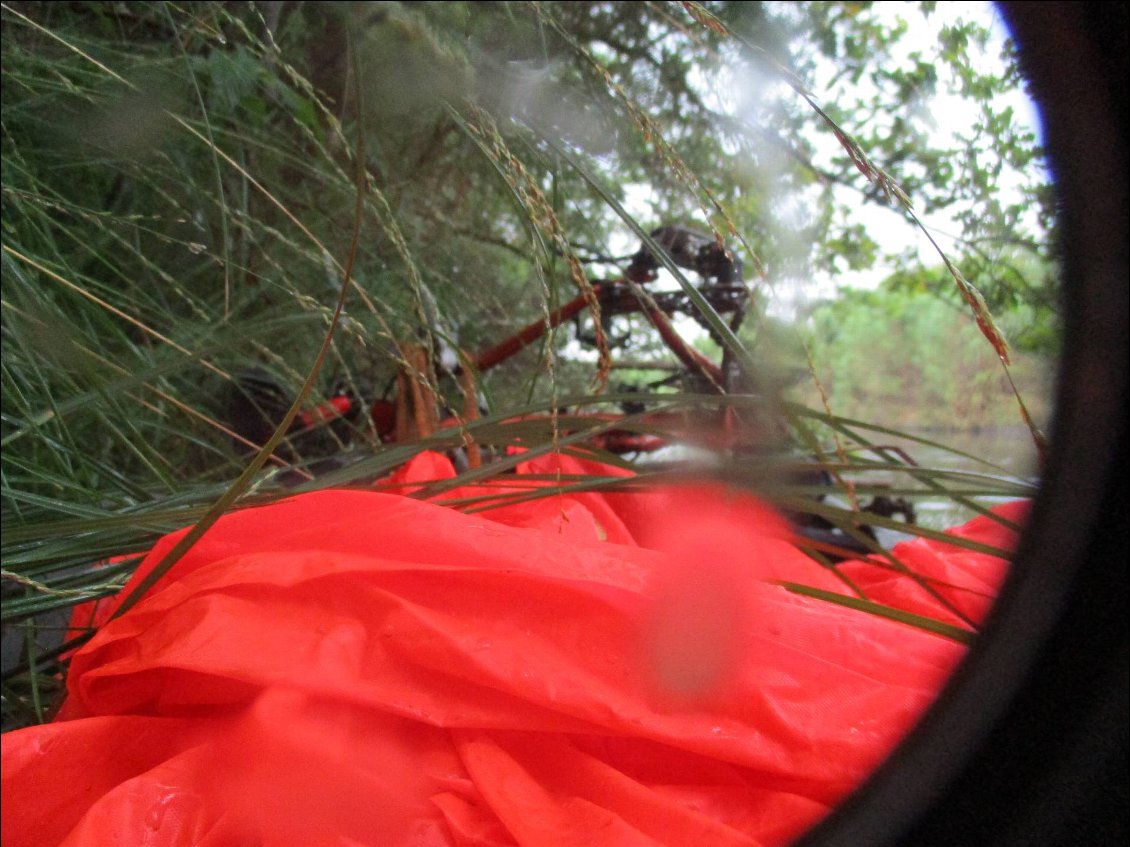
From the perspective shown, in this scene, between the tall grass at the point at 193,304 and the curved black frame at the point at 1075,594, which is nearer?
the curved black frame at the point at 1075,594

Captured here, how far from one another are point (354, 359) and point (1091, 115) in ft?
3.70

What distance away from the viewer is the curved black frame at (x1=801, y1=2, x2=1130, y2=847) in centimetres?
31

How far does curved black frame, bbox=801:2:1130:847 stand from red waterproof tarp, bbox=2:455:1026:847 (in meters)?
0.08

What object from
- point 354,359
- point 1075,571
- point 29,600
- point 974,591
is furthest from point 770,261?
point 354,359

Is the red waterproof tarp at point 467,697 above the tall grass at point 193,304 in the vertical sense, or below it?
below

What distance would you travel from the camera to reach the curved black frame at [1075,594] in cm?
31

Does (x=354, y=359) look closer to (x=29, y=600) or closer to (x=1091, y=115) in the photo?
(x=29, y=600)

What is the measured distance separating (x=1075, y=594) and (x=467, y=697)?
1.05ft

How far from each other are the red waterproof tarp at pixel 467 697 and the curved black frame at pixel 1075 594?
79 mm

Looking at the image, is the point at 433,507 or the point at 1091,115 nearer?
the point at 1091,115

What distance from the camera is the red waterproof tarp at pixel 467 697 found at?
41cm

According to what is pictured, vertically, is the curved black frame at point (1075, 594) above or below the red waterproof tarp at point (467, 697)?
above

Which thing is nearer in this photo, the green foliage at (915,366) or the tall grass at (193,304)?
the green foliage at (915,366)

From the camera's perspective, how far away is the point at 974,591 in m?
0.50
